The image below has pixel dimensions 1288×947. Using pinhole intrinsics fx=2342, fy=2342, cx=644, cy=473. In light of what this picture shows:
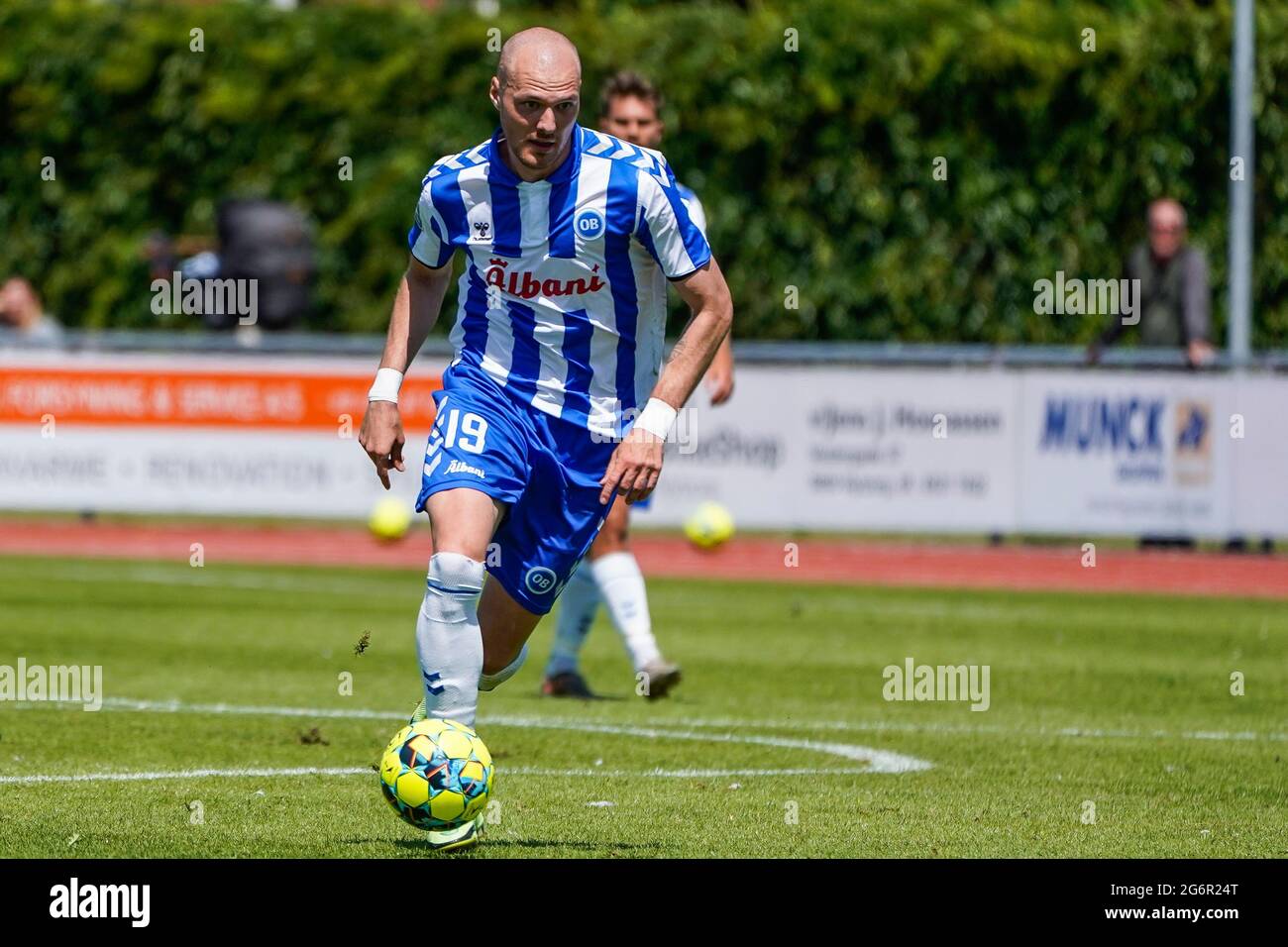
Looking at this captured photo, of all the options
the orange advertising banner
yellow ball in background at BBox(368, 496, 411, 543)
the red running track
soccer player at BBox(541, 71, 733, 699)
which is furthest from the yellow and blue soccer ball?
the orange advertising banner

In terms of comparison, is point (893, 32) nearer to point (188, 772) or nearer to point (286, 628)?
point (286, 628)

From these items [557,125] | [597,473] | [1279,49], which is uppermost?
[1279,49]

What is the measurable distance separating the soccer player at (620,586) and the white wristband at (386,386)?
10.1ft

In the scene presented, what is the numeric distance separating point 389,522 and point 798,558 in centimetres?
359

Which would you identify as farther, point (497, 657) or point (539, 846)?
point (497, 657)

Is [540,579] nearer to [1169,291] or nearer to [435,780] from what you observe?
[435,780]

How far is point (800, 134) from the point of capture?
2306cm

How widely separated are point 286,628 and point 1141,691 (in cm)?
485

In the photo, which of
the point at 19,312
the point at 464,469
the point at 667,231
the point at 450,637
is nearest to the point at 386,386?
the point at 464,469

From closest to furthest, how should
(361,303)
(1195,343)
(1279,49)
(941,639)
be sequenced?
(941,639)
(1195,343)
(1279,49)
(361,303)

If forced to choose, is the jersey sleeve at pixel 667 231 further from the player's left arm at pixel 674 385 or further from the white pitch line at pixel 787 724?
the white pitch line at pixel 787 724

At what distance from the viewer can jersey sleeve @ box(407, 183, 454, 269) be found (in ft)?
22.7
